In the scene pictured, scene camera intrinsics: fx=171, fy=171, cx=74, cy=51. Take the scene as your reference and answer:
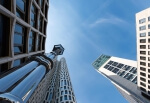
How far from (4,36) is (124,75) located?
2492 inches

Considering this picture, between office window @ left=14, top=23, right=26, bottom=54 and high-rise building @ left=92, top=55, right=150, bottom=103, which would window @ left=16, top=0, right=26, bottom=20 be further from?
high-rise building @ left=92, top=55, right=150, bottom=103

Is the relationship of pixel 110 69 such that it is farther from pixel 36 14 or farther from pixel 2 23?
pixel 2 23

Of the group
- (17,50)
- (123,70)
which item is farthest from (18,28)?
(123,70)

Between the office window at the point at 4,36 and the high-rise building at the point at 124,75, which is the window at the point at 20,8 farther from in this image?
the high-rise building at the point at 124,75

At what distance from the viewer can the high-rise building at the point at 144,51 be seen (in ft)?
164

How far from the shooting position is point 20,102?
404 inches

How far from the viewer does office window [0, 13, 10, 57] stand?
18009 millimetres

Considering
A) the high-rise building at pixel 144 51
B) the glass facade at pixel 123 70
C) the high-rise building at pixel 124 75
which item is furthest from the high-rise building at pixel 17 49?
the glass facade at pixel 123 70

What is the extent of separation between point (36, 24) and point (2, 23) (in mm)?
13191

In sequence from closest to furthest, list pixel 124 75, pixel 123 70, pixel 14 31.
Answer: pixel 14 31 < pixel 124 75 < pixel 123 70

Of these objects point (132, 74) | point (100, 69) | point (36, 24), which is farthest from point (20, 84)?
point (100, 69)

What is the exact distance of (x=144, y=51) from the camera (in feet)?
169

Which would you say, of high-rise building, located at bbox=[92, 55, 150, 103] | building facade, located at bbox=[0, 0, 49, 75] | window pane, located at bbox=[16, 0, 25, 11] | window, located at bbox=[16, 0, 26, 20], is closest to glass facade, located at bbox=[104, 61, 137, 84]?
high-rise building, located at bbox=[92, 55, 150, 103]

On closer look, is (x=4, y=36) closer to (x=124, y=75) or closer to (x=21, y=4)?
(x=21, y=4)
